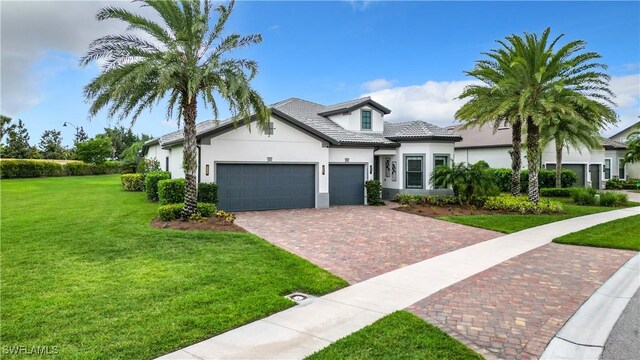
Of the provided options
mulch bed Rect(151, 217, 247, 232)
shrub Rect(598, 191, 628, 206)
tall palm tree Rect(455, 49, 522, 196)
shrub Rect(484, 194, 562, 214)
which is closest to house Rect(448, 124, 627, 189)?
shrub Rect(598, 191, 628, 206)

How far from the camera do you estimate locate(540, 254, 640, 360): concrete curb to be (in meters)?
4.82

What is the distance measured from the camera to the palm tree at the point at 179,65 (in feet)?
40.1

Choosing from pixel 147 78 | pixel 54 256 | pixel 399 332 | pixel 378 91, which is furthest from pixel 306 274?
pixel 378 91

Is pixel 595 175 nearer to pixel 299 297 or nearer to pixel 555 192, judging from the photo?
pixel 555 192

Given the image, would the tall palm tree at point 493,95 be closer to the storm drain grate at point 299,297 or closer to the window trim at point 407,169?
the window trim at point 407,169

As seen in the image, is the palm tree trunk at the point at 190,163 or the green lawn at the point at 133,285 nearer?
the green lawn at the point at 133,285

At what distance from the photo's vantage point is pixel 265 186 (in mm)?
17781

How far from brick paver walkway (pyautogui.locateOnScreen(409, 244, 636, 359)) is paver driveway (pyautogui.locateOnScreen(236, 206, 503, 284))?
1905mm

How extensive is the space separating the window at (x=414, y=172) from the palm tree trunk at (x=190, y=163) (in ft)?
43.2

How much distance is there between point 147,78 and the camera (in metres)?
12.9

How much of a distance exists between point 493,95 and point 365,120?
25.2 ft

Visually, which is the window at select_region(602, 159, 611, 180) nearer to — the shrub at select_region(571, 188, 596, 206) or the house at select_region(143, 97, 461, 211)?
the shrub at select_region(571, 188, 596, 206)

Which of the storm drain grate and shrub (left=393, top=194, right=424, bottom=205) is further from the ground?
shrub (left=393, top=194, right=424, bottom=205)

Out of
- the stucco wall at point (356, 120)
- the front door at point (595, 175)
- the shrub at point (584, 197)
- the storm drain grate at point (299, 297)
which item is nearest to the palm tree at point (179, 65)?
the storm drain grate at point (299, 297)
